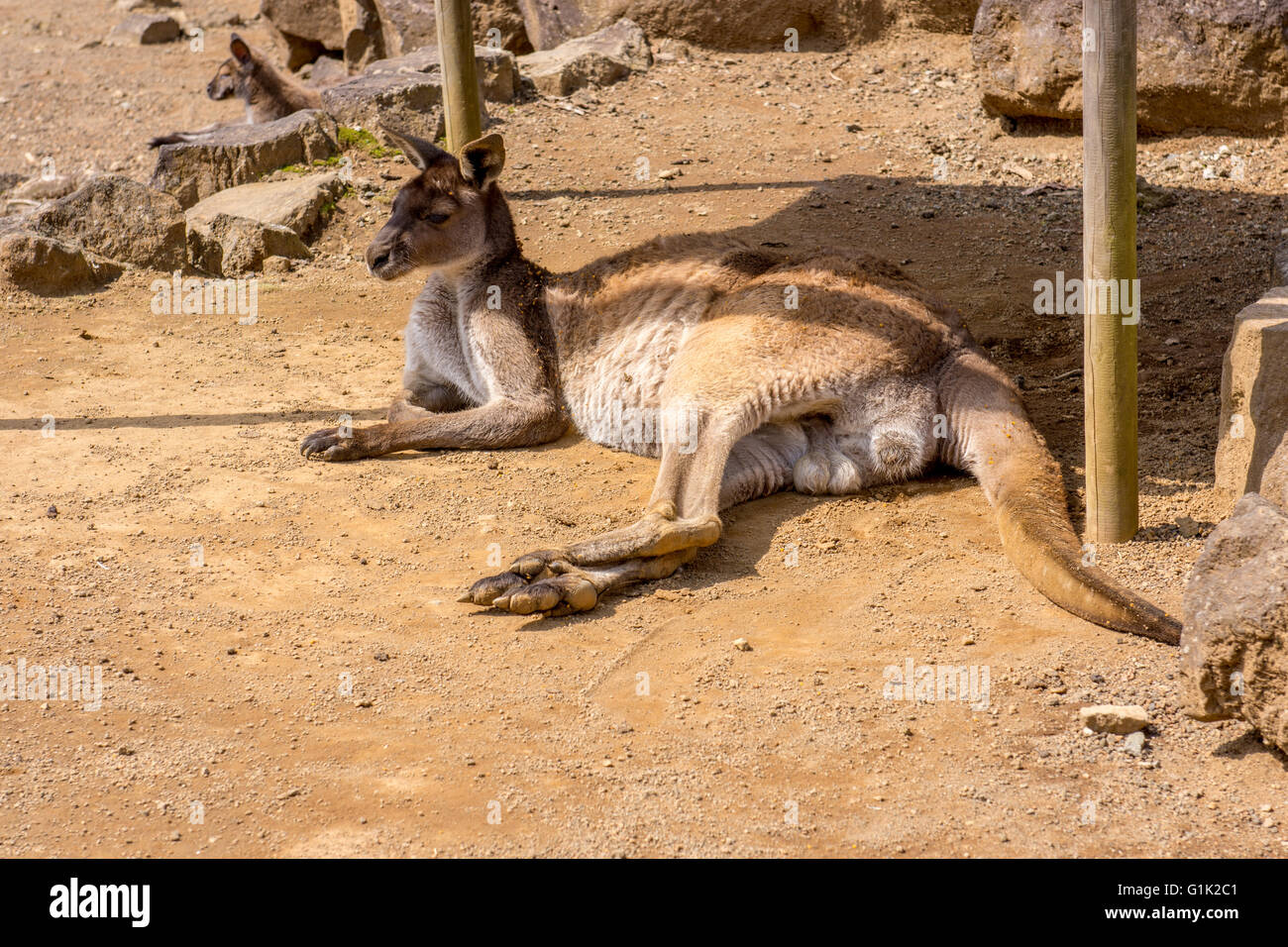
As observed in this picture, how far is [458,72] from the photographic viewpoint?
7848mm

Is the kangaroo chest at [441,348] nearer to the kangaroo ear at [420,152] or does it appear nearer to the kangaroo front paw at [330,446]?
the kangaroo ear at [420,152]

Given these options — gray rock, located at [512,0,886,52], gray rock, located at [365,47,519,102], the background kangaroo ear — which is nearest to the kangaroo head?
the background kangaroo ear

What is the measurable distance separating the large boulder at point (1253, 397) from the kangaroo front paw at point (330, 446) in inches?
130

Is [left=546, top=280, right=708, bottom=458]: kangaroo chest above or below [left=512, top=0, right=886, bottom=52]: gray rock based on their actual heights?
below

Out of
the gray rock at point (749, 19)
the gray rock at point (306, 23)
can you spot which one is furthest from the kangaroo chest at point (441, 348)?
the gray rock at point (306, 23)

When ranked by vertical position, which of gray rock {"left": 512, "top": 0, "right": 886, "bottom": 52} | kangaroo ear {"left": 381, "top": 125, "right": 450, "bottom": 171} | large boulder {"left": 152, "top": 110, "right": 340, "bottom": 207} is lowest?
large boulder {"left": 152, "top": 110, "right": 340, "bottom": 207}

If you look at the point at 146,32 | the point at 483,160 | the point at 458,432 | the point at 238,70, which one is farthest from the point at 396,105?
the point at 146,32

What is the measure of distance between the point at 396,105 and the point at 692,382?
4.94m

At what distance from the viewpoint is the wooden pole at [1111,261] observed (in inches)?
157

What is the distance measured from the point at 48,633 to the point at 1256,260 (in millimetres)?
5772

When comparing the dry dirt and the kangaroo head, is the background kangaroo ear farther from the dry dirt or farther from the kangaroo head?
the dry dirt

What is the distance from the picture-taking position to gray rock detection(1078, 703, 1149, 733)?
10.6 feet

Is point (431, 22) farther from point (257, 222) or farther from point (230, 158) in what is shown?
point (257, 222)

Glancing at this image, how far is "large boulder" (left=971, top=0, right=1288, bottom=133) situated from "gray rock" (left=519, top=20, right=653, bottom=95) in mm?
2908
